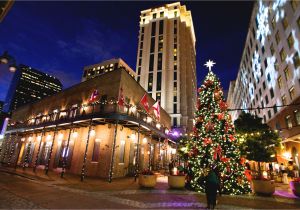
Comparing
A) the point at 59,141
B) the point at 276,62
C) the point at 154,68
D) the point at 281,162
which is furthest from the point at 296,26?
the point at 154,68

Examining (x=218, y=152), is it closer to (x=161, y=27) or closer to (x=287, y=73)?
(x=287, y=73)

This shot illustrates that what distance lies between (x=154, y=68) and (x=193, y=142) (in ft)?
169

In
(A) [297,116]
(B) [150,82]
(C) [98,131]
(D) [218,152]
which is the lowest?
(D) [218,152]

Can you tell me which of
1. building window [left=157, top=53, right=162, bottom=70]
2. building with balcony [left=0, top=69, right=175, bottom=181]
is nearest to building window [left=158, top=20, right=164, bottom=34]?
building window [left=157, top=53, right=162, bottom=70]

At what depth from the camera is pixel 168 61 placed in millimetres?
59875

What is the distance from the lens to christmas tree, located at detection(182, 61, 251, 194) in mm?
10398

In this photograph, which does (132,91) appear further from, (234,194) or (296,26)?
(296,26)

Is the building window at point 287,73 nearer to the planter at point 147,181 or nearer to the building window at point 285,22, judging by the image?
the building window at point 285,22

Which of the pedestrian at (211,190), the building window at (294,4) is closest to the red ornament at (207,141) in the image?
the pedestrian at (211,190)

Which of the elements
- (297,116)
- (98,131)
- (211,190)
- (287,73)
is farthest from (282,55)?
(98,131)

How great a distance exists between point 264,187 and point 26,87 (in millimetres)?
148706

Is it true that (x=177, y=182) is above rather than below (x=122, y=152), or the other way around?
below

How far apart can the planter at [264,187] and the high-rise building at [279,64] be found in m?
7.36

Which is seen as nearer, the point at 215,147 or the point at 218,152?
the point at 218,152
